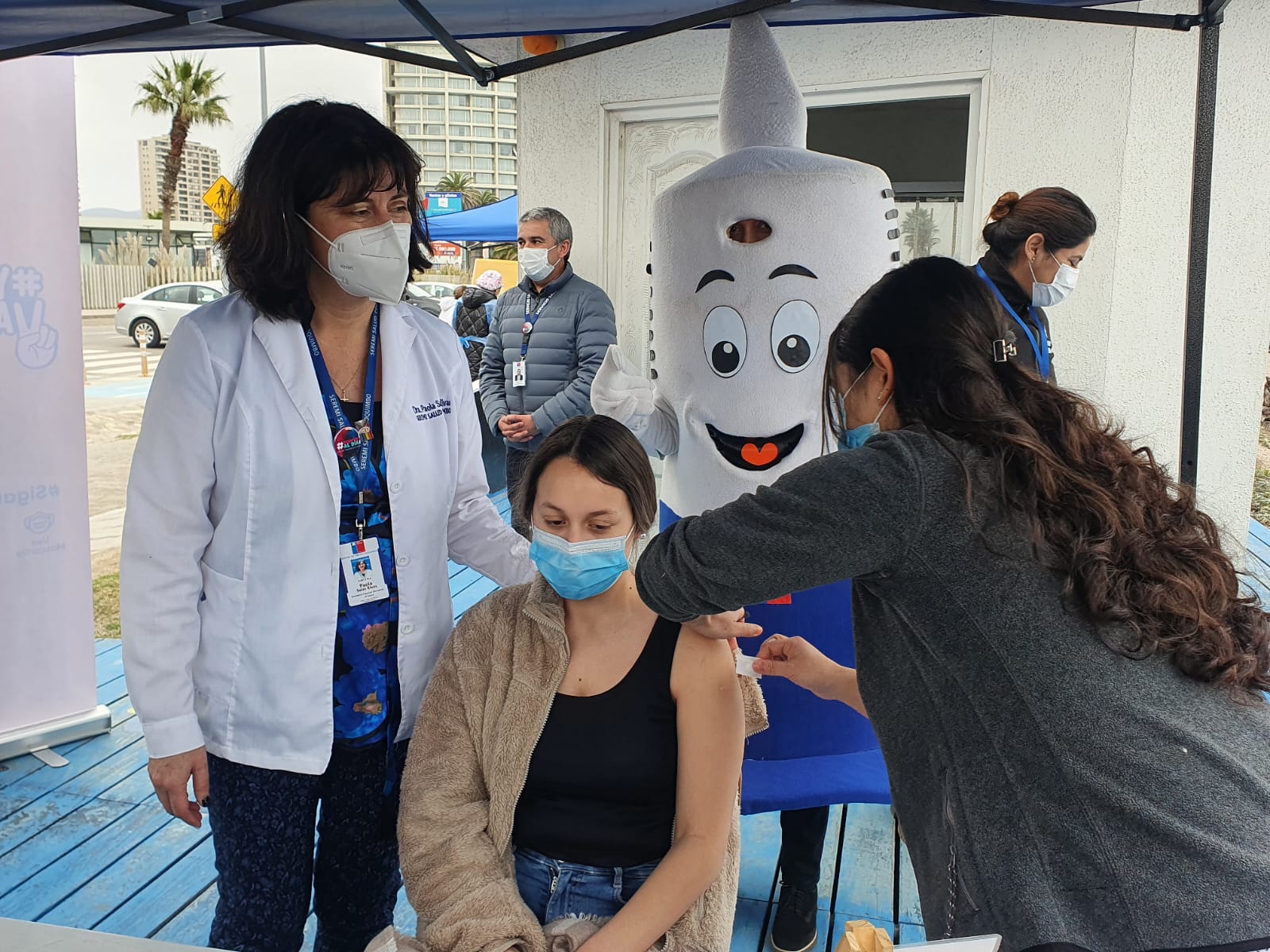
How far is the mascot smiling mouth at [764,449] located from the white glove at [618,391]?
26cm

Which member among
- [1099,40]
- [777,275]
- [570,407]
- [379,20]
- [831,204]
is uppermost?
[1099,40]

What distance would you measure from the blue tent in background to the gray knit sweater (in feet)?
36.0

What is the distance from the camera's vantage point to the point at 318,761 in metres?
1.60

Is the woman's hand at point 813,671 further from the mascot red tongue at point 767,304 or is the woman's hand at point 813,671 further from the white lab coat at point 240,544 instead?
the mascot red tongue at point 767,304

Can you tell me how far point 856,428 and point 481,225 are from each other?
38.8 ft

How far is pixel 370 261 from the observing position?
1.65m

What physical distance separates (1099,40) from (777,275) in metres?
2.82

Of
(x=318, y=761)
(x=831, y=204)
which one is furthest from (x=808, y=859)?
(x=831, y=204)

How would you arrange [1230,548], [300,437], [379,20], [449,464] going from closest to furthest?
[300,437] < [449,464] < [379,20] < [1230,548]

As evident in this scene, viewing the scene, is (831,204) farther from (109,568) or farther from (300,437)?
(109,568)

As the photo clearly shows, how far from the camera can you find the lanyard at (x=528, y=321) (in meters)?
4.64

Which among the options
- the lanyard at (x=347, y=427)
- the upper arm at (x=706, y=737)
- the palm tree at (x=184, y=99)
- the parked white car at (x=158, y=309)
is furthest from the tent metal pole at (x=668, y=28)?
the palm tree at (x=184, y=99)

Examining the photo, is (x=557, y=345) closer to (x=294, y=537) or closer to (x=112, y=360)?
(x=294, y=537)

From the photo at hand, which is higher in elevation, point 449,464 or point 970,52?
point 970,52
